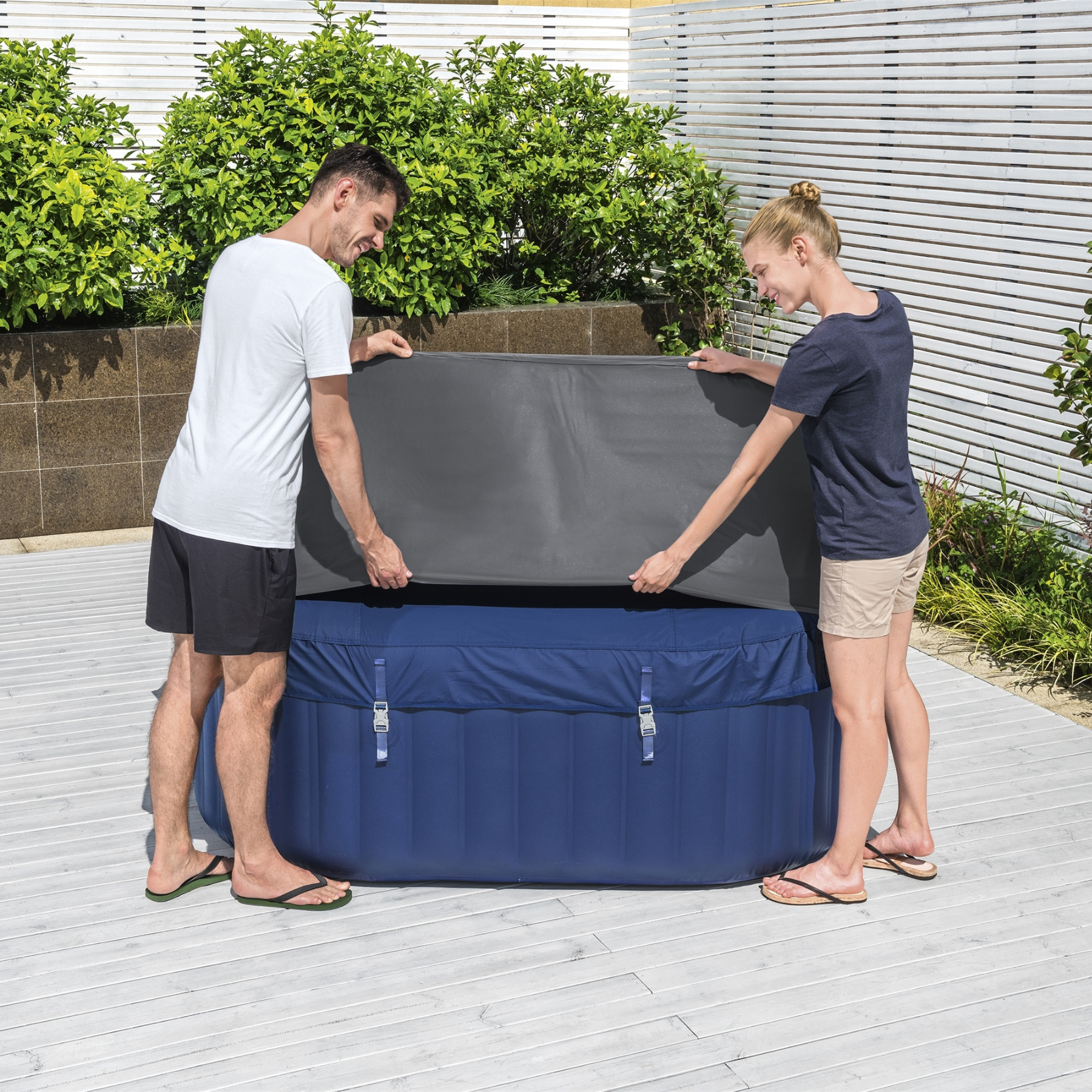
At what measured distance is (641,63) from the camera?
8656 millimetres

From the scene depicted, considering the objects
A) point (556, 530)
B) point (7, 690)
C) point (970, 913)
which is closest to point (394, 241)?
point (7, 690)

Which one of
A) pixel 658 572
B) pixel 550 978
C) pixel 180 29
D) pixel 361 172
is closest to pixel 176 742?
pixel 550 978

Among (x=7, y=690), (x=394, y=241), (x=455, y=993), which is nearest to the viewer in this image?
(x=455, y=993)

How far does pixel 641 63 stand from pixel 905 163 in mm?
2879

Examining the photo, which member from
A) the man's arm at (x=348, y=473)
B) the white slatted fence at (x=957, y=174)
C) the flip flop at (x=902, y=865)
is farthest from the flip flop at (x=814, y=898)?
the white slatted fence at (x=957, y=174)

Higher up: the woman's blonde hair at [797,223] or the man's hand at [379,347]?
the woman's blonde hair at [797,223]

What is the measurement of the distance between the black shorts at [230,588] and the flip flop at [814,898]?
4.39 feet

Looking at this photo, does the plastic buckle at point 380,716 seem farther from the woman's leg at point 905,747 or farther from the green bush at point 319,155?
the green bush at point 319,155

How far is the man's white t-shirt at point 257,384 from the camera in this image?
2.92 meters

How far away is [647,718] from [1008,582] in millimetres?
2806

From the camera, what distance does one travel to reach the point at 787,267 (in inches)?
121

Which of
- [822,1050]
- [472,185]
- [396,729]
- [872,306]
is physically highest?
[472,185]

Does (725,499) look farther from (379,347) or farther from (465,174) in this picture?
(465,174)

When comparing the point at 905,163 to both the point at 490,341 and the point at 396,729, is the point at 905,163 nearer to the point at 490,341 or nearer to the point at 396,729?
the point at 490,341
